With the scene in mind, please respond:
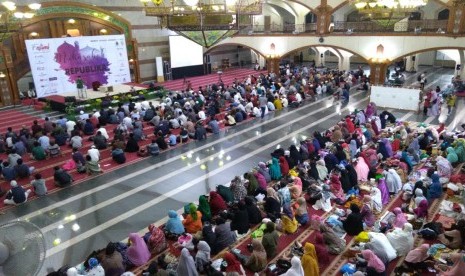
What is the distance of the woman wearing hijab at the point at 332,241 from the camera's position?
17.7ft

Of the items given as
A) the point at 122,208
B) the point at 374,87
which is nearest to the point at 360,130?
the point at 374,87

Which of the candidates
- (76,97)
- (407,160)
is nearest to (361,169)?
(407,160)

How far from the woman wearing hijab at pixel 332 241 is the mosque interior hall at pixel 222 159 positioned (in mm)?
16

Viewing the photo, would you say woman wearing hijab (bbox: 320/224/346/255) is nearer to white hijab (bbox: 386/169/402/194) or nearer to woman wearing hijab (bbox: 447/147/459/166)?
white hijab (bbox: 386/169/402/194)

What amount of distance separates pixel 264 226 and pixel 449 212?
335 cm

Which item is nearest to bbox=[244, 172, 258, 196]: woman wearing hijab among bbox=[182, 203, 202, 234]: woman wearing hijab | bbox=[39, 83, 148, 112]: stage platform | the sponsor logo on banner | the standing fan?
bbox=[182, 203, 202, 234]: woman wearing hijab

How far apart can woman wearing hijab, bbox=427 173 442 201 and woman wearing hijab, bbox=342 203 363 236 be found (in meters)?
1.99

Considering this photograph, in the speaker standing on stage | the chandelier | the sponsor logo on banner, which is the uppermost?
the chandelier

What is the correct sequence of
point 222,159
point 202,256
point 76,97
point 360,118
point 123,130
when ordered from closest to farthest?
point 202,256 < point 222,159 < point 123,130 < point 360,118 < point 76,97

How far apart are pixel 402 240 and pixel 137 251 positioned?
3750mm

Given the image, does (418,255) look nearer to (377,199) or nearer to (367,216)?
(367,216)

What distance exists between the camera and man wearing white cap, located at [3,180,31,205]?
23.5 ft

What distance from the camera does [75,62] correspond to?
16391 millimetres

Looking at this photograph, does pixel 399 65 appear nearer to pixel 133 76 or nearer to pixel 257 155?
pixel 133 76
